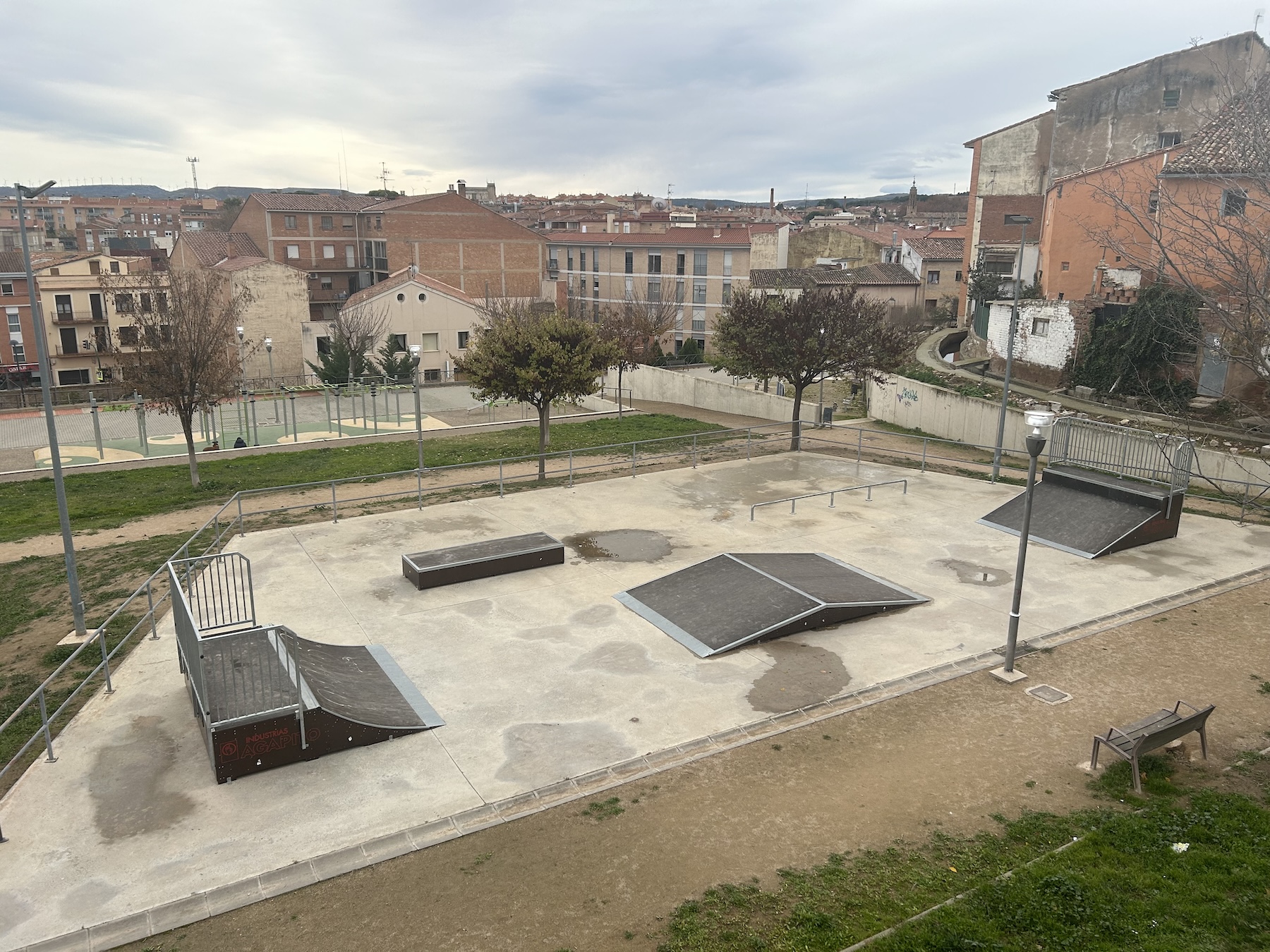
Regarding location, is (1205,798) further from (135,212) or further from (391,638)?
(135,212)

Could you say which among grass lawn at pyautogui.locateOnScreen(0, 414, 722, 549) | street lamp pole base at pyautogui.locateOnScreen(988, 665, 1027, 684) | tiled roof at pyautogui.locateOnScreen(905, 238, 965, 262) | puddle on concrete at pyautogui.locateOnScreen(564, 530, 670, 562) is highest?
tiled roof at pyautogui.locateOnScreen(905, 238, 965, 262)

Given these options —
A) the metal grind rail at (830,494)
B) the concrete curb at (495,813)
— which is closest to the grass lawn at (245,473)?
the metal grind rail at (830,494)

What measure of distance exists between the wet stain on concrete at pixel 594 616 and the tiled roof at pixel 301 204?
192 feet

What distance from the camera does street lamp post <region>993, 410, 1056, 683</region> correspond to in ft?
33.9

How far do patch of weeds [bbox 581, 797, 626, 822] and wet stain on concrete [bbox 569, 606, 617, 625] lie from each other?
15.0 ft

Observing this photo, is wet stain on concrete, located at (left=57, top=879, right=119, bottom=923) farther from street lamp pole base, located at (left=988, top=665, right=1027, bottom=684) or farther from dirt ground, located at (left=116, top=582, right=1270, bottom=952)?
street lamp pole base, located at (left=988, top=665, right=1027, bottom=684)

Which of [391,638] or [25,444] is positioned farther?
[25,444]

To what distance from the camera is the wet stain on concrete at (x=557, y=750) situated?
30.3 ft

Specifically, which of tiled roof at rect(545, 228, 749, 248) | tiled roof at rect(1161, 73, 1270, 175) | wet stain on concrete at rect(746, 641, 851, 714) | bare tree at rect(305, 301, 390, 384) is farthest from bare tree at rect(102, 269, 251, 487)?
tiled roof at rect(545, 228, 749, 248)

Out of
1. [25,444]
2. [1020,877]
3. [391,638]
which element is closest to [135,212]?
[25,444]

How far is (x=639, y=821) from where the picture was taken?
27.4 ft

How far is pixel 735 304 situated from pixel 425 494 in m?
10.9

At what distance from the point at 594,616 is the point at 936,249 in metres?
58.2

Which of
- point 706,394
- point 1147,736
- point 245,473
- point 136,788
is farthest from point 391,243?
point 1147,736
